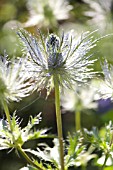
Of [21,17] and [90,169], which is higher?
[21,17]

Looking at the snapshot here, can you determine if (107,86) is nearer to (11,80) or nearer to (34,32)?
(11,80)

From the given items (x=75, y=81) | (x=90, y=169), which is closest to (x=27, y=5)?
(x=90, y=169)

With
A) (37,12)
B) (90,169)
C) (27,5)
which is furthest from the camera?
(27,5)

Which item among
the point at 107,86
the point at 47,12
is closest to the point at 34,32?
the point at 47,12

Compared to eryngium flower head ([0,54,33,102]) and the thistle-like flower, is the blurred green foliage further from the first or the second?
eryngium flower head ([0,54,33,102])

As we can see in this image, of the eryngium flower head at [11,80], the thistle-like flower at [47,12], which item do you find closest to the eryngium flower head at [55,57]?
the eryngium flower head at [11,80]

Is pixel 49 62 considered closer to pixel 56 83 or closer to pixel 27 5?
pixel 56 83

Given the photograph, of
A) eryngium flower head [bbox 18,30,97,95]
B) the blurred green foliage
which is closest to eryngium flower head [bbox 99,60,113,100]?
eryngium flower head [bbox 18,30,97,95]
